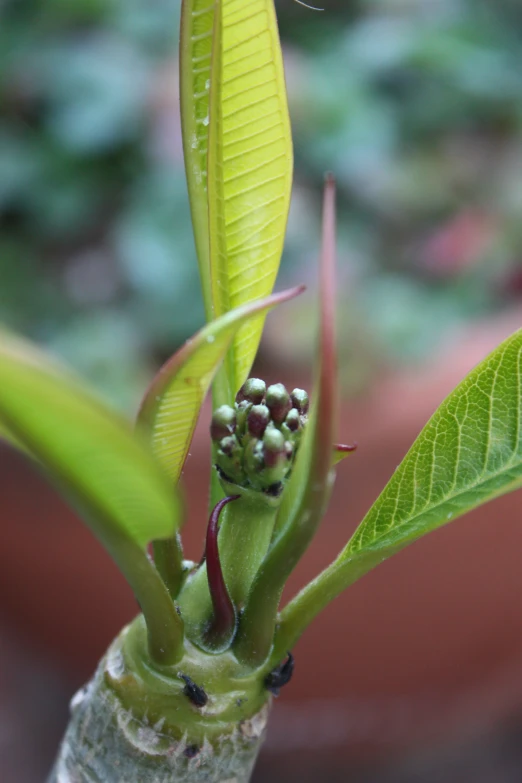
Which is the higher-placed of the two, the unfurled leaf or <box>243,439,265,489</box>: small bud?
the unfurled leaf

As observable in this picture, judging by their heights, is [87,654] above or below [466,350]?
below

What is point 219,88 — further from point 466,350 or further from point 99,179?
point 99,179

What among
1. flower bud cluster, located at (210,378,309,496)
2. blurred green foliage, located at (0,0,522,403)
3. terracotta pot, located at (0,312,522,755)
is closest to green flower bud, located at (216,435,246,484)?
flower bud cluster, located at (210,378,309,496)

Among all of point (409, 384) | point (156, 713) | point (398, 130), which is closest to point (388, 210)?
point (398, 130)

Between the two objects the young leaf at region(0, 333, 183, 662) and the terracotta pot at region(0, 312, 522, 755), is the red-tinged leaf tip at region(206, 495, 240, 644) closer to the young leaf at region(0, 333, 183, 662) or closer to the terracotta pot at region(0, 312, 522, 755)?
the young leaf at region(0, 333, 183, 662)

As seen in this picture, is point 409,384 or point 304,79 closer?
point 409,384

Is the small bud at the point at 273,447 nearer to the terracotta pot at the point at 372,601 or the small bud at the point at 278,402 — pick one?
the small bud at the point at 278,402
